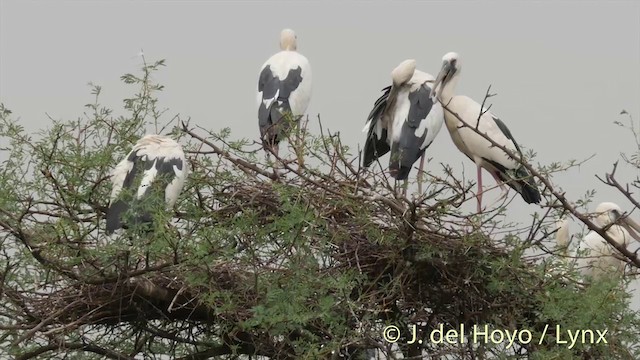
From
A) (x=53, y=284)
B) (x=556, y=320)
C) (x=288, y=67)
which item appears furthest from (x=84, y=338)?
(x=288, y=67)

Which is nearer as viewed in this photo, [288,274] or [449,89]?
[288,274]

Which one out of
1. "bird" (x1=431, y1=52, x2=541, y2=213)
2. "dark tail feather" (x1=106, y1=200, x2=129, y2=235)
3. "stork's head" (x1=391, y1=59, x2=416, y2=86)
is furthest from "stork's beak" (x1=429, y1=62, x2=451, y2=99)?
"dark tail feather" (x1=106, y1=200, x2=129, y2=235)

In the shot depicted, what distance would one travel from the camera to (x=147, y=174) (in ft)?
19.6

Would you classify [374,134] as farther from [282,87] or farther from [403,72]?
[282,87]

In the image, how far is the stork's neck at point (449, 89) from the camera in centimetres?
764

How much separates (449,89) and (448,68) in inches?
4.6

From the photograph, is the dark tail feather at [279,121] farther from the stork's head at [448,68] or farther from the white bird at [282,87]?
the stork's head at [448,68]

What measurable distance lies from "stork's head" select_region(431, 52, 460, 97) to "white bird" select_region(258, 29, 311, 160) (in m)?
0.80

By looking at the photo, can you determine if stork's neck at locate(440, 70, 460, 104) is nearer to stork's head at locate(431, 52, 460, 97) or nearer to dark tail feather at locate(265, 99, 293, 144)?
stork's head at locate(431, 52, 460, 97)

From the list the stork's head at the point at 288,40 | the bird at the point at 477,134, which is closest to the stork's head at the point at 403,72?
the bird at the point at 477,134

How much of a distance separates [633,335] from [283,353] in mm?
1444

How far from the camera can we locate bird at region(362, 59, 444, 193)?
283 inches

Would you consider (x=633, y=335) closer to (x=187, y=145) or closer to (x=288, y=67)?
(x=187, y=145)

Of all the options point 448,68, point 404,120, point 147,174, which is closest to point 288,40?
point 448,68
